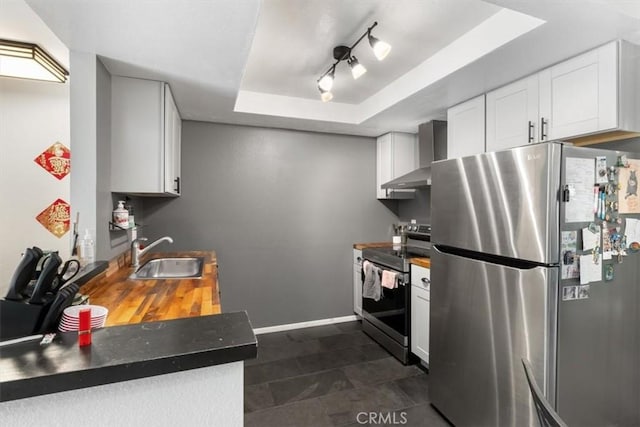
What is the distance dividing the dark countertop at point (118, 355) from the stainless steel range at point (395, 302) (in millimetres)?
2078

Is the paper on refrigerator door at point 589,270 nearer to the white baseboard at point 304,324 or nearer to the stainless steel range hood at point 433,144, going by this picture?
the stainless steel range hood at point 433,144

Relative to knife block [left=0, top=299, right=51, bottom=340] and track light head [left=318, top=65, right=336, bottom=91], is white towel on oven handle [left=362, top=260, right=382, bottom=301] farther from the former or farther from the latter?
knife block [left=0, top=299, right=51, bottom=340]

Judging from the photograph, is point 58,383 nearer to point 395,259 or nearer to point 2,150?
point 395,259

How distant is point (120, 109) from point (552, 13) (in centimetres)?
242

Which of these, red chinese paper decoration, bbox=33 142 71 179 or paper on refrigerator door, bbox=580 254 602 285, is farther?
red chinese paper decoration, bbox=33 142 71 179

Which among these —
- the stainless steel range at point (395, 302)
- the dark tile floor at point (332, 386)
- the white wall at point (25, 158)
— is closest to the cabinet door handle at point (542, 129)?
the stainless steel range at point (395, 302)

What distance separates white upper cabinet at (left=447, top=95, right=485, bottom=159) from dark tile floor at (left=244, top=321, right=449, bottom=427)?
1824mm

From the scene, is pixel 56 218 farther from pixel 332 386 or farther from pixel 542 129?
pixel 542 129

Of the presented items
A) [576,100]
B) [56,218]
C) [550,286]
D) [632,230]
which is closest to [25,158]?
[56,218]

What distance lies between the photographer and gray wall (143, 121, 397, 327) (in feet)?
10.2

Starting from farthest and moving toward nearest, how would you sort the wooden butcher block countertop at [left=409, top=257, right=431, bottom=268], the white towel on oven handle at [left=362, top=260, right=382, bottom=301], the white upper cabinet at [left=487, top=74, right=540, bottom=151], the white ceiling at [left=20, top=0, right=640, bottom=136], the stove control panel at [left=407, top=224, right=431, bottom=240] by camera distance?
1. the stove control panel at [left=407, top=224, right=431, bottom=240]
2. the white towel on oven handle at [left=362, top=260, right=382, bottom=301]
3. the wooden butcher block countertop at [left=409, top=257, right=431, bottom=268]
4. the white upper cabinet at [left=487, top=74, right=540, bottom=151]
5. the white ceiling at [left=20, top=0, right=640, bottom=136]

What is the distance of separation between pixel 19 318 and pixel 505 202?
1.88m

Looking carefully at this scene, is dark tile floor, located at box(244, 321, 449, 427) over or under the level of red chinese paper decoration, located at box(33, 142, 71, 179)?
under

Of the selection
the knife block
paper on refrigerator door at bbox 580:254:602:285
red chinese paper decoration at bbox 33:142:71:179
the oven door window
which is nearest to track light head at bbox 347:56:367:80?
paper on refrigerator door at bbox 580:254:602:285
